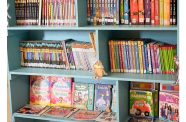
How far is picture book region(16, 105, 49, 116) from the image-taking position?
2344 mm

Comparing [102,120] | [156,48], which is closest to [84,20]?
[156,48]

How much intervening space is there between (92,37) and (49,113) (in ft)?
2.28

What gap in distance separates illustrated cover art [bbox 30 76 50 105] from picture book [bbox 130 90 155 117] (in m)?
0.72

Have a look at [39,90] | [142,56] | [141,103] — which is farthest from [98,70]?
[39,90]

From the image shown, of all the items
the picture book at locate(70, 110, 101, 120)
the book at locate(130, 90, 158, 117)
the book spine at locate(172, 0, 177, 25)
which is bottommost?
the picture book at locate(70, 110, 101, 120)

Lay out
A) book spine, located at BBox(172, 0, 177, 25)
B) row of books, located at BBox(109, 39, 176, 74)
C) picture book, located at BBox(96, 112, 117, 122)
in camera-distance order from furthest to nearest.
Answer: picture book, located at BBox(96, 112, 117, 122)
row of books, located at BBox(109, 39, 176, 74)
book spine, located at BBox(172, 0, 177, 25)

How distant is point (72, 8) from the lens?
216 centimetres

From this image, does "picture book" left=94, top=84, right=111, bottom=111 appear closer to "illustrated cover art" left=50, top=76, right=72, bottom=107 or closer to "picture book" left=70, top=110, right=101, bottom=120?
"picture book" left=70, top=110, right=101, bottom=120

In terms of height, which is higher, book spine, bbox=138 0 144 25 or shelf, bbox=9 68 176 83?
book spine, bbox=138 0 144 25

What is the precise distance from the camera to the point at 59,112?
232 cm

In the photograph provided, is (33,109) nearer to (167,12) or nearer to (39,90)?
(39,90)

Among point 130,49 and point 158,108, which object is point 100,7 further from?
point 158,108

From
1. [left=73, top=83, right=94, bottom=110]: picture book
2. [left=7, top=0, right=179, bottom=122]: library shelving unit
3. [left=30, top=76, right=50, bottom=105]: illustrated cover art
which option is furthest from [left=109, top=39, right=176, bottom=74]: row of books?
[left=30, top=76, right=50, bottom=105]: illustrated cover art

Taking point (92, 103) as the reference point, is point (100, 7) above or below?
above
